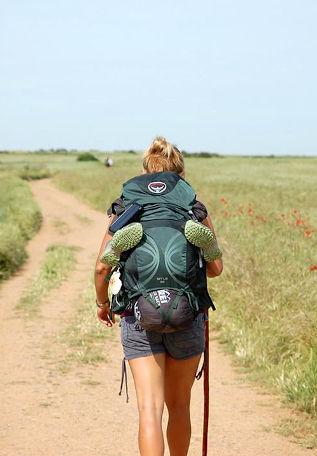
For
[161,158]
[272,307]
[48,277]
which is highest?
[161,158]

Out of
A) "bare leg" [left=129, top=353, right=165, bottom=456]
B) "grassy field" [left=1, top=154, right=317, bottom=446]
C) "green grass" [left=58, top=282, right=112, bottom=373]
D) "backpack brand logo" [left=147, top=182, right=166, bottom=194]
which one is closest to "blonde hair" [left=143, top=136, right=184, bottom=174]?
"backpack brand logo" [left=147, top=182, right=166, bottom=194]

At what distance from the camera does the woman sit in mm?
3809

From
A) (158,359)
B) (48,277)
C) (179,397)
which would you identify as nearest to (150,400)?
(158,359)

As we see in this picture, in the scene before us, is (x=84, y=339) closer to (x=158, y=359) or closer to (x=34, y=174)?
(x=158, y=359)

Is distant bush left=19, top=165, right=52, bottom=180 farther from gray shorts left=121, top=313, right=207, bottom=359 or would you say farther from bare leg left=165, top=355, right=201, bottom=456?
gray shorts left=121, top=313, right=207, bottom=359

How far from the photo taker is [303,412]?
6.14 meters

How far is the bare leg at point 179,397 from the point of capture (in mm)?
3998

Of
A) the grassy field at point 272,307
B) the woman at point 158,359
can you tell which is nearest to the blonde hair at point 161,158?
the woman at point 158,359

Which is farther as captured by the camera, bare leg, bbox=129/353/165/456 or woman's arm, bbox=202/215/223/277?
woman's arm, bbox=202/215/223/277

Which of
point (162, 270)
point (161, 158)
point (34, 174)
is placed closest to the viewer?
point (162, 270)

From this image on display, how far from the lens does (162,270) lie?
3678mm

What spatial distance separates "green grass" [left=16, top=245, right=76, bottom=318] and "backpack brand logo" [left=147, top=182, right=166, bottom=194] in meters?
7.04

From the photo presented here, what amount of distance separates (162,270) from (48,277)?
34.4 ft

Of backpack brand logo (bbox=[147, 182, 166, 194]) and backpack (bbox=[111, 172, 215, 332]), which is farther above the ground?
backpack brand logo (bbox=[147, 182, 166, 194])
